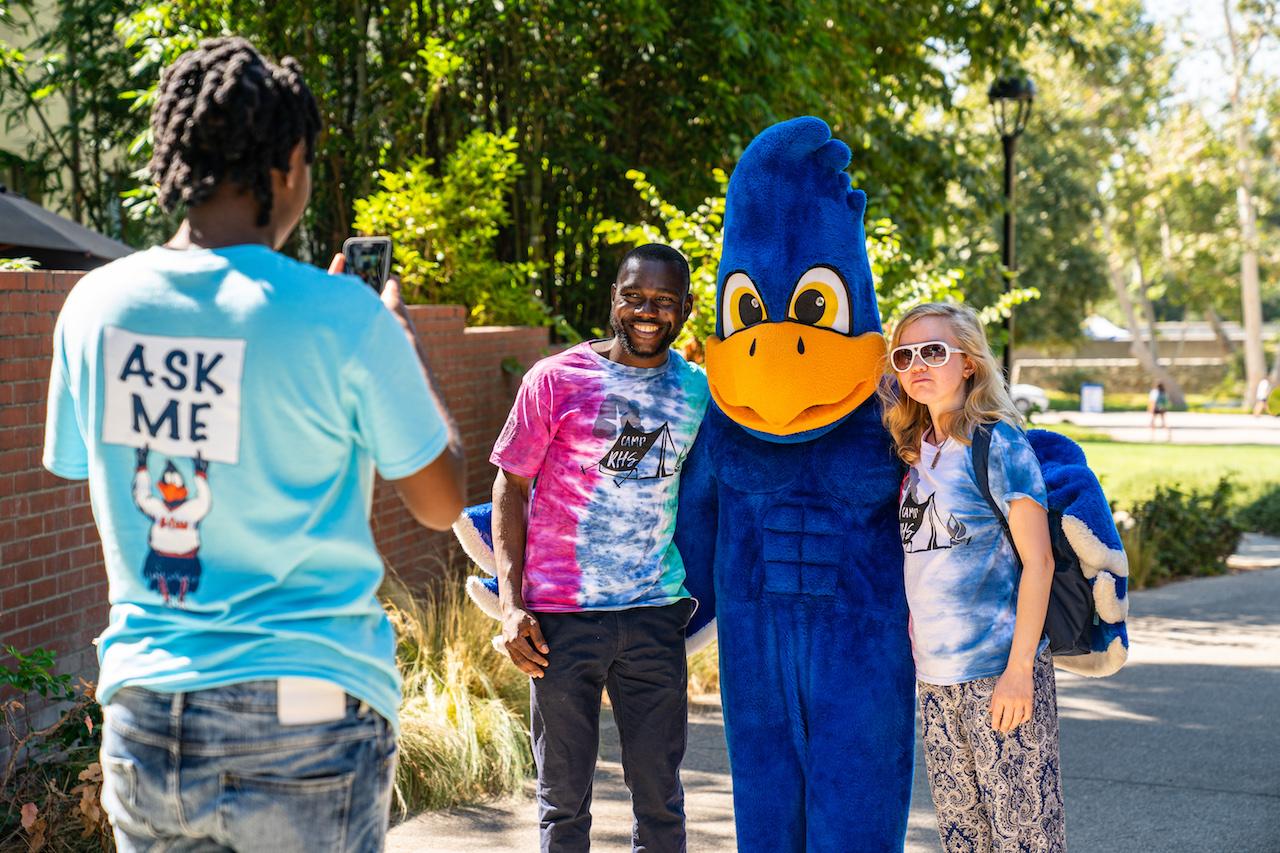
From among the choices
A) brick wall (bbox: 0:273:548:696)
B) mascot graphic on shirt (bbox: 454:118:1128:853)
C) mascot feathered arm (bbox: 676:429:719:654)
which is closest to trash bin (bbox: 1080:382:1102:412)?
brick wall (bbox: 0:273:548:696)

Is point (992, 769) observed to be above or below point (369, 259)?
below

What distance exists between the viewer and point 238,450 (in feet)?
6.22

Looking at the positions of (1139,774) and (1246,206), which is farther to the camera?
(1246,206)

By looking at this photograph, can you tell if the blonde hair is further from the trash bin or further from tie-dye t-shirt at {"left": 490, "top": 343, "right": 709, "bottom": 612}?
the trash bin

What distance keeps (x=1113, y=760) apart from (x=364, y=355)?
4821 mm

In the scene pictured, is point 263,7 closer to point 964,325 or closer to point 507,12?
point 507,12

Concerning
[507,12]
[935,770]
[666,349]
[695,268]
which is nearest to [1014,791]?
[935,770]

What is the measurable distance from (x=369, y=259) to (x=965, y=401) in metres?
1.63

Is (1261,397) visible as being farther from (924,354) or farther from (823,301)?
(924,354)

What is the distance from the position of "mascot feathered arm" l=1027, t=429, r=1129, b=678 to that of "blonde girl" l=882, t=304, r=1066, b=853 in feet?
0.61

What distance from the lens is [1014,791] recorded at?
10.4ft

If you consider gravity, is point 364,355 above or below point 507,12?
below

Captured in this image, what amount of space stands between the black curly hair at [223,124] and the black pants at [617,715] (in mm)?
1706

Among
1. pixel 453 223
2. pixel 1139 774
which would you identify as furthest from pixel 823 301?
pixel 453 223
